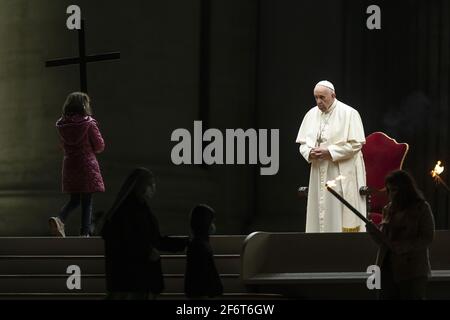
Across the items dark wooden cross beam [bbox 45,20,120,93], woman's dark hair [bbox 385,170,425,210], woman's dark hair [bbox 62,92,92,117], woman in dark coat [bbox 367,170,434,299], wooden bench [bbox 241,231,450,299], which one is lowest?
wooden bench [bbox 241,231,450,299]

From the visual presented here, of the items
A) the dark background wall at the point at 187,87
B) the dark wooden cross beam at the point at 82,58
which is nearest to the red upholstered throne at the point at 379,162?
the dark background wall at the point at 187,87

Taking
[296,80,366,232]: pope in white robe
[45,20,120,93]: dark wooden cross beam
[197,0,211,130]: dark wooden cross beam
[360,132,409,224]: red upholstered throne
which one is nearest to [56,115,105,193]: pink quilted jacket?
[296,80,366,232]: pope in white robe

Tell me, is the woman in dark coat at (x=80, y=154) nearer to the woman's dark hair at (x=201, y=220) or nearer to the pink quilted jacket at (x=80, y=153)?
the pink quilted jacket at (x=80, y=153)

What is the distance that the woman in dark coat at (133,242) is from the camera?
8.80 meters

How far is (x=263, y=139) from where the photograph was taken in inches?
636

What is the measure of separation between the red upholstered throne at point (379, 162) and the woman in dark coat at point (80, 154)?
9.11 ft

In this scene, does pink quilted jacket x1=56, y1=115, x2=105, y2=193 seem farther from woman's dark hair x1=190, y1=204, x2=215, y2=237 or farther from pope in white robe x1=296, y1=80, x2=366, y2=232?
woman's dark hair x1=190, y1=204, x2=215, y2=237

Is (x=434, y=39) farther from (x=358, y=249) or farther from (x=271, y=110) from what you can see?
(x=358, y=249)

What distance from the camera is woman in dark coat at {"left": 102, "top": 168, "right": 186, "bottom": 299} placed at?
880 cm

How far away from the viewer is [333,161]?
492 inches

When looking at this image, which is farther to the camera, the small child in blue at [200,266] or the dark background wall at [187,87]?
the dark background wall at [187,87]
